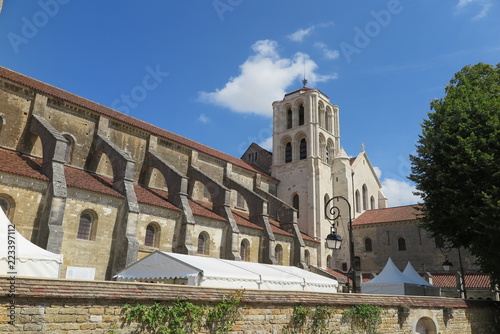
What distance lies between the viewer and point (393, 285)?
2225cm

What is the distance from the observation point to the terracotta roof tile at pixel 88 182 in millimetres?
18859

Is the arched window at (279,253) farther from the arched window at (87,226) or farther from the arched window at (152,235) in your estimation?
the arched window at (87,226)

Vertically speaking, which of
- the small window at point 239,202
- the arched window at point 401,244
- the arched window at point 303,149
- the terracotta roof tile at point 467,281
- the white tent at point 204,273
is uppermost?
the arched window at point 303,149

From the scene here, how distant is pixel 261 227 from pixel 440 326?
1521cm

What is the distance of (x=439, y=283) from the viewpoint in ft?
97.3

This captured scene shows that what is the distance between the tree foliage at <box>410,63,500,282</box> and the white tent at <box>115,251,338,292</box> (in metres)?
7.88

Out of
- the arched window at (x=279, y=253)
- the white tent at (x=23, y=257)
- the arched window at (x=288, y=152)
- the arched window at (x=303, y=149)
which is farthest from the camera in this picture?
the arched window at (x=288, y=152)

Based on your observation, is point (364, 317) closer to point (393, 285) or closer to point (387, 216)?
point (393, 285)

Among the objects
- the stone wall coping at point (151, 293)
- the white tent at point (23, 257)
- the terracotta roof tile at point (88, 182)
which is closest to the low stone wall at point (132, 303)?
the stone wall coping at point (151, 293)

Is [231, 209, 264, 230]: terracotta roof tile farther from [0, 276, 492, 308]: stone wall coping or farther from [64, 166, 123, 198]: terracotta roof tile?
[0, 276, 492, 308]: stone wall coping

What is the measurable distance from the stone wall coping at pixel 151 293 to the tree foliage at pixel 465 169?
22.8 feet

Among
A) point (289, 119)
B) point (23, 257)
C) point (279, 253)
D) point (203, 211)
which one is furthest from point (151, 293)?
point (289, 119)

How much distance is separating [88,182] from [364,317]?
15297 millimetres

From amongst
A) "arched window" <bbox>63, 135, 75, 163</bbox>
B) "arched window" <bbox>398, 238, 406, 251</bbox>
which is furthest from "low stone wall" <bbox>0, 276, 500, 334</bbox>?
"arched window" <bbox>398, 238, 406, 251</bbox>
